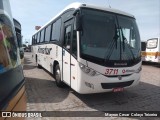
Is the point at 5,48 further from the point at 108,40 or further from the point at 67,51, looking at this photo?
the point at 67,51

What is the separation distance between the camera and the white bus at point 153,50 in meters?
18.4

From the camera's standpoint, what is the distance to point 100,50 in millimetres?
6379

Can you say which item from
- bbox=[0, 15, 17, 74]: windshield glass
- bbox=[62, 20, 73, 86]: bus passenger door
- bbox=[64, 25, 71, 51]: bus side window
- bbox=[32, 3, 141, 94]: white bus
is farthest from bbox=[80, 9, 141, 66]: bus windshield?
bbox=[0, 15, 17, 74]: windshield glass

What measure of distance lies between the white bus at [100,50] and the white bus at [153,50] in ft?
38.8

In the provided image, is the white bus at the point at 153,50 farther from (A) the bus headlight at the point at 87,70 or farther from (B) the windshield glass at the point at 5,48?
(B) the windshield glass at the point at 5,48

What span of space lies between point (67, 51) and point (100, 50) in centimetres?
142

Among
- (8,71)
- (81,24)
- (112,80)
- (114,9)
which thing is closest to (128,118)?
(112,80)

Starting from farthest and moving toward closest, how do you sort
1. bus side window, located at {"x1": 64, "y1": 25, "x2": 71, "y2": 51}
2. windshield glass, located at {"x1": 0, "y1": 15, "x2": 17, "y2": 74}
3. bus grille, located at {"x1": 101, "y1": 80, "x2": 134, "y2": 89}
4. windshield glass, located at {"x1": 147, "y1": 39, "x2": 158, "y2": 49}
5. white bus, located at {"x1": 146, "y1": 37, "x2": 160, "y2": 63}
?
windshield glass, located at {"x1": 147, "y1": 39, "x2": 158, "y2": 49} → white bus, located at {"x1": 146, "y1": 37, "x2": 160, "y2": 63} → bus side window, located at {"x1": 64, "y1": 25, "x2": 71, "y2": 51} → bus grille, located at {"x1": 101, "y1": 80, "x2": 134, "y2": 89} → windshield glass, located at {"x1": 0, "y1": 15, "x2": 17, "y2": 74}

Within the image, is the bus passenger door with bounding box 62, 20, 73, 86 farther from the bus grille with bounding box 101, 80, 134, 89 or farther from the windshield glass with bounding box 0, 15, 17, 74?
the windshield glass with bounding box 0, 15, 17, 74

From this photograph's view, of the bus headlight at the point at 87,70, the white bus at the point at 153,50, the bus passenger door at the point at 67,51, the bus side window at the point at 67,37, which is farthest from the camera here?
the white bus at the point at 153,50

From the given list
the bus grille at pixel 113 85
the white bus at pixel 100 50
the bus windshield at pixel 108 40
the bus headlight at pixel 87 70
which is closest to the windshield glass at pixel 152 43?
the white bus at pixel 100 50

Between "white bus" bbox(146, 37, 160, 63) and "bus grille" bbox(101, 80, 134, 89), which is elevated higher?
"white bus" bbox(146, 37, 160, 63)

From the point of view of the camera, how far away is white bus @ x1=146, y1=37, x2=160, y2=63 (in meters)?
18.4

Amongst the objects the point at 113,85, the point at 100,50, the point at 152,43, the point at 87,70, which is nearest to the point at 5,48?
the point at 87,70
